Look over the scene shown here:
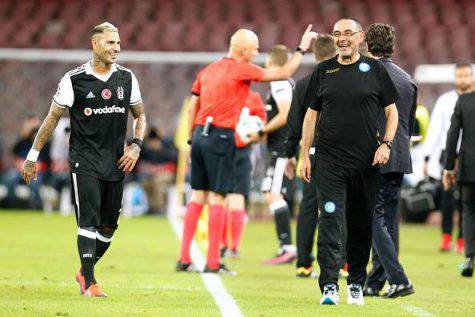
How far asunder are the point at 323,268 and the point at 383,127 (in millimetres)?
1092

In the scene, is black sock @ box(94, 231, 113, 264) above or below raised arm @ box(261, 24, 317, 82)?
below

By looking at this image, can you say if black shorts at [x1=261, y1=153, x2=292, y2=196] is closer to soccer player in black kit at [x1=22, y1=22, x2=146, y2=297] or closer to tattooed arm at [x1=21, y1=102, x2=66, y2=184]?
soccer player in black kit at [x1=22, y1=22, x2=146, y2=297]

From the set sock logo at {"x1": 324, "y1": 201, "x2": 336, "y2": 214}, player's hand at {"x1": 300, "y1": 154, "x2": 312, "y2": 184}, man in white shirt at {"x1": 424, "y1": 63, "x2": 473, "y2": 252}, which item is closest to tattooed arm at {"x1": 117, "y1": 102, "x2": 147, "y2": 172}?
player's hand at {"x1": 300, "y1": 154, "x2": 312, "y2": 184}

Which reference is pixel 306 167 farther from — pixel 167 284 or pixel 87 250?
pixel 167 284

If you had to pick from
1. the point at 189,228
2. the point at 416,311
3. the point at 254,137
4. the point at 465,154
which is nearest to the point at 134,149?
the point at 416,311

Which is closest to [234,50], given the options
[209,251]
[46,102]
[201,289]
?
[209,251]

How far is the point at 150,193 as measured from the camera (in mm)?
25062

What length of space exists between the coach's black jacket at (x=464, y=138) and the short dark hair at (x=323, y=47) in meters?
1.52

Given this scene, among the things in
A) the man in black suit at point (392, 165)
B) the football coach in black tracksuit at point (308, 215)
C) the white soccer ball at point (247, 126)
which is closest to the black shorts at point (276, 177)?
the white soccer ball at point (247, 126)

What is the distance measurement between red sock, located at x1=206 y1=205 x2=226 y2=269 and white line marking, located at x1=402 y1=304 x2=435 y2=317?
2.97m

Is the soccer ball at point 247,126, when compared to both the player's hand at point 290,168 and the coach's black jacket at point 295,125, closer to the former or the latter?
the player's hand at point 290,168

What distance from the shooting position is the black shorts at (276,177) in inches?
532

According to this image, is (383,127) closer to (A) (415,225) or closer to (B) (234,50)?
(B) (234,50)

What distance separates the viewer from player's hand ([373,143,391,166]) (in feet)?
28.0
